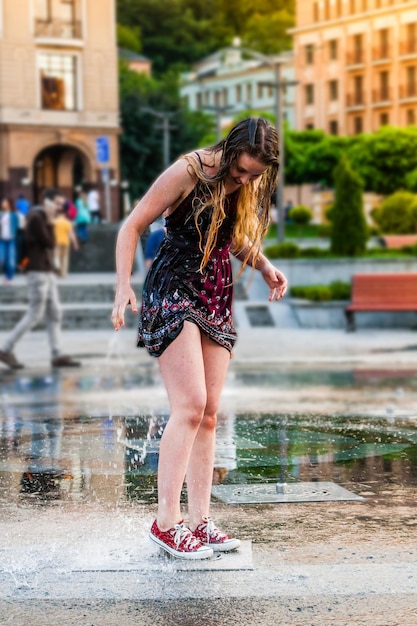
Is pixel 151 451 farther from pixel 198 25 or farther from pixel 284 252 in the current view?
pixel 198 25

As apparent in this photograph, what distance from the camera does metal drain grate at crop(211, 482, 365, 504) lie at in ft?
20.3

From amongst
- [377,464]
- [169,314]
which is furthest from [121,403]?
[169,314]

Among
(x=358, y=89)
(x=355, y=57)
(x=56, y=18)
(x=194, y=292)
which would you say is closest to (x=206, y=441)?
(x=194, y=292)

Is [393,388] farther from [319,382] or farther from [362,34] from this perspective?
[362,34]

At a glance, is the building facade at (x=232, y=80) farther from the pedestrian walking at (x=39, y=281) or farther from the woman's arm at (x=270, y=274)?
the woman's arm at (x=270, y=274)

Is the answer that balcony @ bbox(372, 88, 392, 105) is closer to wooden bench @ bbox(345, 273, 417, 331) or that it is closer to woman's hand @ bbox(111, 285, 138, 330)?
wooden bench @ bbox(345, 273, 417, 331)

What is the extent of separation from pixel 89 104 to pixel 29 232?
44.5 meters

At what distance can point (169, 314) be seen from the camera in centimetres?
524

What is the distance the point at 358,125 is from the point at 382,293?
75219mm

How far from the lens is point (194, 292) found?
17.3 feet

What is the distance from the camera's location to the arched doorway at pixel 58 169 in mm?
58938

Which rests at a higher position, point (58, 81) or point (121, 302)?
point (58, 81)

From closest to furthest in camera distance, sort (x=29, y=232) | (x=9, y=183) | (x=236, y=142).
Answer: (x=236, y=142), (x=29, y=232), (x=9, y=183)

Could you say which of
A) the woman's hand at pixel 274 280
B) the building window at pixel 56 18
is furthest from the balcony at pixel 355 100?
the woman's hand at pixel 274 280
